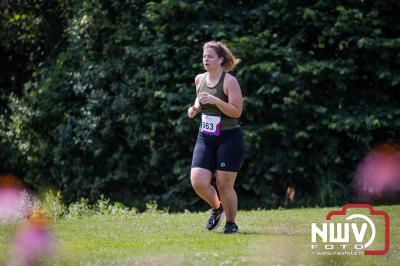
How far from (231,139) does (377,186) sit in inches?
212

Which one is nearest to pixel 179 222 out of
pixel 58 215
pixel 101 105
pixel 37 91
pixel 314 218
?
pixel 314 218

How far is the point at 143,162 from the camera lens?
13.6 metres

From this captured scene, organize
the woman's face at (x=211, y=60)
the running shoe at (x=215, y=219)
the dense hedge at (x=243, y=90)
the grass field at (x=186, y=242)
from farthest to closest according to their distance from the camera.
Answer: the dense hedge at (x=243, y=90) < the running shoe at (x=215, y=219) < the woman's face at (x=211, y=60) < the grass field at (x=186, y=242)

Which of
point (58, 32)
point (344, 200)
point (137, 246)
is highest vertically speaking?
point (58, 32)

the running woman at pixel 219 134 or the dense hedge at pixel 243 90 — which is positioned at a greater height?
the dense hedge at pixel 243 90

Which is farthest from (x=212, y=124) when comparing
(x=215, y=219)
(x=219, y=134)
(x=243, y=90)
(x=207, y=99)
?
(x=243, y=90)

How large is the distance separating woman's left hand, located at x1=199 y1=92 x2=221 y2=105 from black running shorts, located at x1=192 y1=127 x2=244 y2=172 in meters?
0.34

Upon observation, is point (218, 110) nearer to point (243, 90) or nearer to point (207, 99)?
point (207, 99)

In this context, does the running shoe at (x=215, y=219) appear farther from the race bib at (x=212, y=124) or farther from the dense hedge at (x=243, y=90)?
the dense hedge at (x=243, y=90)

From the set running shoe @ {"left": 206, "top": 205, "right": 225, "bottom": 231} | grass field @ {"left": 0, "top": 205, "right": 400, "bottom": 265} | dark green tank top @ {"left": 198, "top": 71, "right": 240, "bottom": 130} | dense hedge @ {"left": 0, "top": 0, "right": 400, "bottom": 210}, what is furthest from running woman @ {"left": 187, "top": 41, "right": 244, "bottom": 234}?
dense hedge @ {"left": 0, "top": 0, "right": 400, "bottom": 210}

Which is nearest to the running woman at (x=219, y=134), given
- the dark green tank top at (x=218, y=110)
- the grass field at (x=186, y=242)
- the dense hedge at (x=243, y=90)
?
the dark green tank top at (x=218, y=110)

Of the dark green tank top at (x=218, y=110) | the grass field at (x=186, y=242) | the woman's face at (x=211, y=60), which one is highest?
the woman's face at (x=211, y=60)

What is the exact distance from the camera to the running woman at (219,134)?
25.0 feet

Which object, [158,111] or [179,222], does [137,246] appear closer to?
[179,222]
